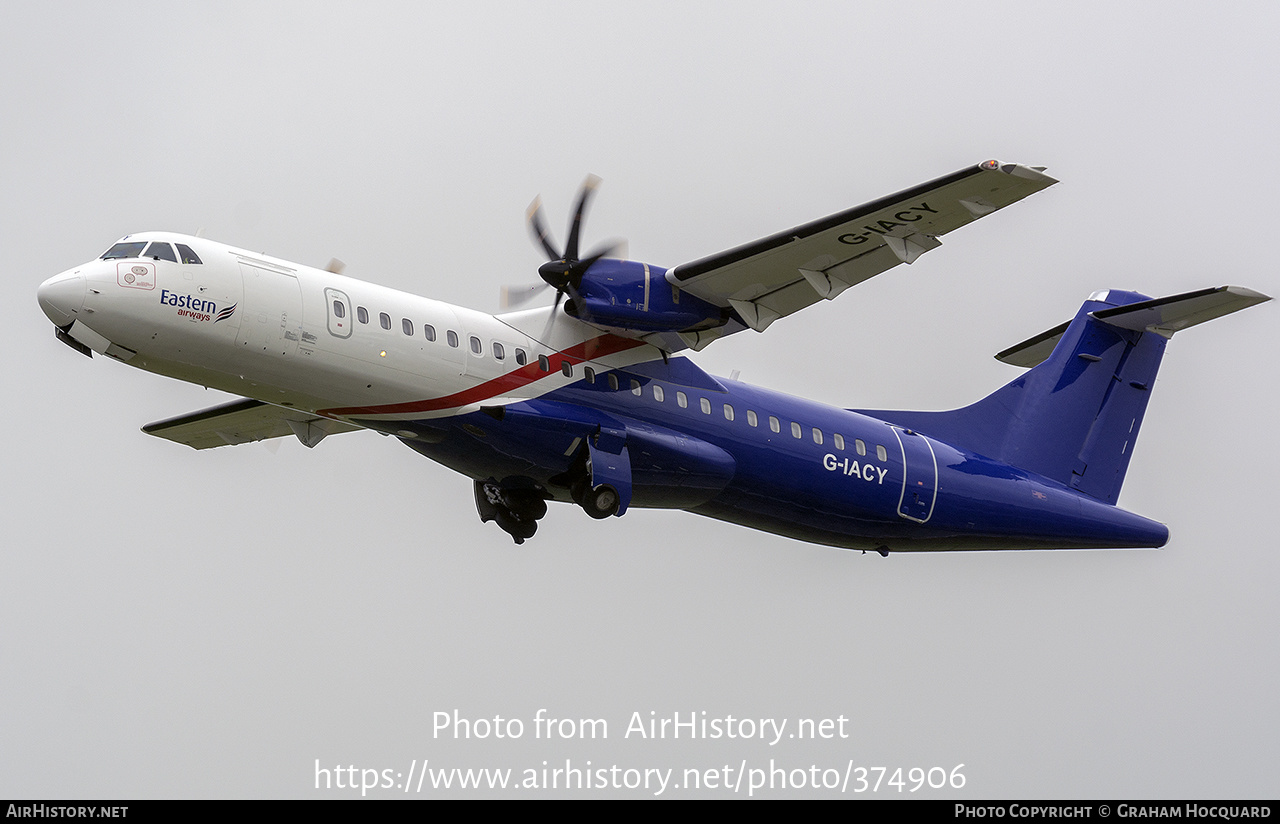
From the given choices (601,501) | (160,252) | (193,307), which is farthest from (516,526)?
(160,252)

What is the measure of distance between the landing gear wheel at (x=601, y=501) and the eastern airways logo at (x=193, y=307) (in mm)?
4190

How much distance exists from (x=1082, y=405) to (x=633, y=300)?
7.41 m

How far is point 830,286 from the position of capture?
14.8 meters

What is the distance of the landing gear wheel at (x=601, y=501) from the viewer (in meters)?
14.4

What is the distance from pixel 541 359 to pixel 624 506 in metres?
1.81

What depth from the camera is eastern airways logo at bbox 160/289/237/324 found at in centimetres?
1241

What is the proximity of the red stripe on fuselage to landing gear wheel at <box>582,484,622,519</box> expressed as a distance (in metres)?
1.34

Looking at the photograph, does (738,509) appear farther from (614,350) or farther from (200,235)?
(200,235)

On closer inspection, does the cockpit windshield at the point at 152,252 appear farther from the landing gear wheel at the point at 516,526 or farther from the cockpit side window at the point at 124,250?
the landing gear wheel at the point at 516,526

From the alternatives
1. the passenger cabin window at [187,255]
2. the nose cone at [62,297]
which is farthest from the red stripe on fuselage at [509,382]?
the nose cone at [62,297]

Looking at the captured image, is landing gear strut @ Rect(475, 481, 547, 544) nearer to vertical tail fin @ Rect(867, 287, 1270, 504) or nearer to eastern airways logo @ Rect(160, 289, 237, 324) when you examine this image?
eastern airways logo @ Rect(160, 289, 237, 324)

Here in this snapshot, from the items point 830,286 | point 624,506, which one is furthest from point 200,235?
point 830,286

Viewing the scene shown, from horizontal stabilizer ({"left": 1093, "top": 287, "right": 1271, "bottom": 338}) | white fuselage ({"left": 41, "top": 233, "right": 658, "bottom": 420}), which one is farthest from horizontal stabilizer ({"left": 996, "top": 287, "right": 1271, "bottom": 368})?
white fuselage ({"left": 41, "top": 233, "right": 658, "bottom": 420})

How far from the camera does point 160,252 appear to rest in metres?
12.6
